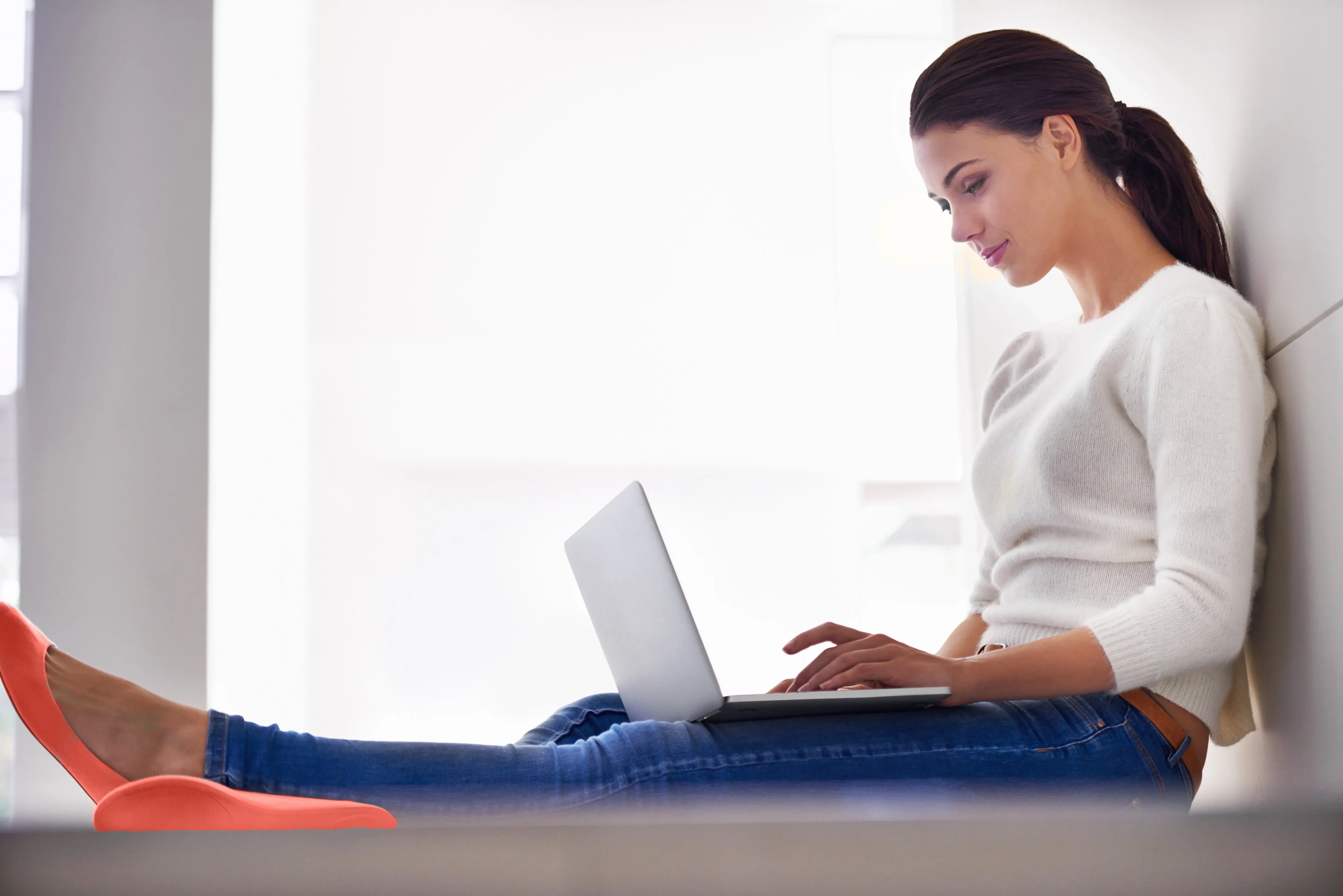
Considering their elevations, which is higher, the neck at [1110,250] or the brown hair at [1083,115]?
the brown hair at [1083,115]

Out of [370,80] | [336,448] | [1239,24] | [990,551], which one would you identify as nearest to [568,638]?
[336,448]

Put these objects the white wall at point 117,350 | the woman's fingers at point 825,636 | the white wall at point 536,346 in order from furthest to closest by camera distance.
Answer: the white wall at point 536,346 → the white wall at point 117,350 → the woman's fingers at point 825,636

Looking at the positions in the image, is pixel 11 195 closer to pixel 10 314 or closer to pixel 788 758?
pixel 10 314

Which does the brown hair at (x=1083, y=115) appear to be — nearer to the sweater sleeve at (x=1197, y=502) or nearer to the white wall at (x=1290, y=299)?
the white wall at (x=1290, y=299)

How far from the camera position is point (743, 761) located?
91 cm

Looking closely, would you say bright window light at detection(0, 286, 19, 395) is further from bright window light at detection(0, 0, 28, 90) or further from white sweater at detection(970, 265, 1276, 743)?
white sweater at detection(970, 265, 1276, 743)

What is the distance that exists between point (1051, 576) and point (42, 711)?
1.00m

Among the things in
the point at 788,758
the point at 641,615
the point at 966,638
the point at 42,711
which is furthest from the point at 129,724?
the point at 966,638

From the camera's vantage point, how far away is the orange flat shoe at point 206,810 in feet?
2.58

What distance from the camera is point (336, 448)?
225 cm

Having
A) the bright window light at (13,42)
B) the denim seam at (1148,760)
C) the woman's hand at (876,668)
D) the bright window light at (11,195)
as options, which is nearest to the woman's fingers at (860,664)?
the woman's hand at (876,668)

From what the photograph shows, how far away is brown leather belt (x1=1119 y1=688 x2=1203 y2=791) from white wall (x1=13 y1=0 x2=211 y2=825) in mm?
1585

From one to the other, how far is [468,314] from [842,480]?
91cm

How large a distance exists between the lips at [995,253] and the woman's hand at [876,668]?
0.56 m
